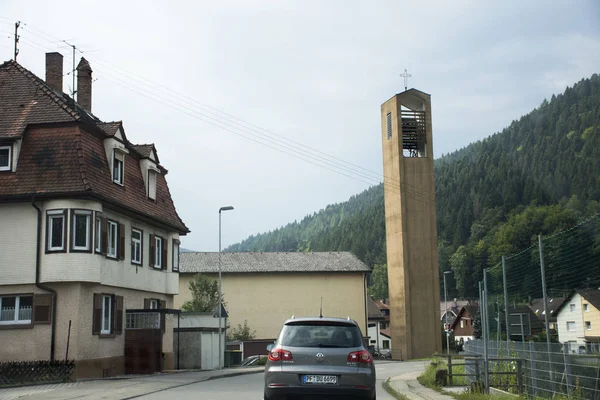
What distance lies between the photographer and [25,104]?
28922 mm

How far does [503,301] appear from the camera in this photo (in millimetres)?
17578

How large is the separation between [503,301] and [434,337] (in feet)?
141

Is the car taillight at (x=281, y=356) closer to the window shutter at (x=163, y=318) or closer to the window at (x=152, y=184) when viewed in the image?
the window shutter at (x=163, y=318)

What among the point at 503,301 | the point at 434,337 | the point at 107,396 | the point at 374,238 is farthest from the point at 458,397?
the point at 374,238

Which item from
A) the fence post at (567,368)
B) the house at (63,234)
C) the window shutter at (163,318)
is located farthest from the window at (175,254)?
the fence post at (567,368)

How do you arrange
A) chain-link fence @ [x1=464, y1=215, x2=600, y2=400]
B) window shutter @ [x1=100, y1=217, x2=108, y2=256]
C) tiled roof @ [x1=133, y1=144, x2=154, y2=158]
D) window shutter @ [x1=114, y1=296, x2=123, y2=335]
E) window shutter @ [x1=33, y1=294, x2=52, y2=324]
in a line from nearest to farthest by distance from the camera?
chain-link fence @ [x1=464, y1=215, x2=600, y2=400] < window shutter @ [x1=33, y1=294, x2=52, y2=324] < window shutter @ [x1=100, y1=217, x2=108, y2=256] < window shutter @ [x1=114, y1=296, x2=123, y2=335] < tiled roof @ [x1=133, y1=144, x2=154, y2=158]

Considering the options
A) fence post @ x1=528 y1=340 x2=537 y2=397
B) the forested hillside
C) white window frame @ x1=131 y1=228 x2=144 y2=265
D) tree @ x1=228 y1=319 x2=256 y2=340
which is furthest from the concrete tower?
the forested hillside

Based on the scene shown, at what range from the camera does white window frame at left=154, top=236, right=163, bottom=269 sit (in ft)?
110

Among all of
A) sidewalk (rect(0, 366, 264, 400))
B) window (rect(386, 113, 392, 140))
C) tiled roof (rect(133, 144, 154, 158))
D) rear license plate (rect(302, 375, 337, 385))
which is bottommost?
sidewalk (rect(0, 366, 264, 400))

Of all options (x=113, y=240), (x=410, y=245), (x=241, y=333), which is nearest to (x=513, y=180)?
(x=241, y=333)

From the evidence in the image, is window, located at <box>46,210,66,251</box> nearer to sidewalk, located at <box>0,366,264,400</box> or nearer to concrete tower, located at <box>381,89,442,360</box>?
sidewalk, located at <box>0,366,264,400</box>

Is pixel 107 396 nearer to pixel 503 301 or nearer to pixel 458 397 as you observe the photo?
pixel 458 397

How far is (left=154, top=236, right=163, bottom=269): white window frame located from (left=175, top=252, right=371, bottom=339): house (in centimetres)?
3897

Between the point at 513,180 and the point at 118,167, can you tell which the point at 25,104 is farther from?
the point at 513,180
